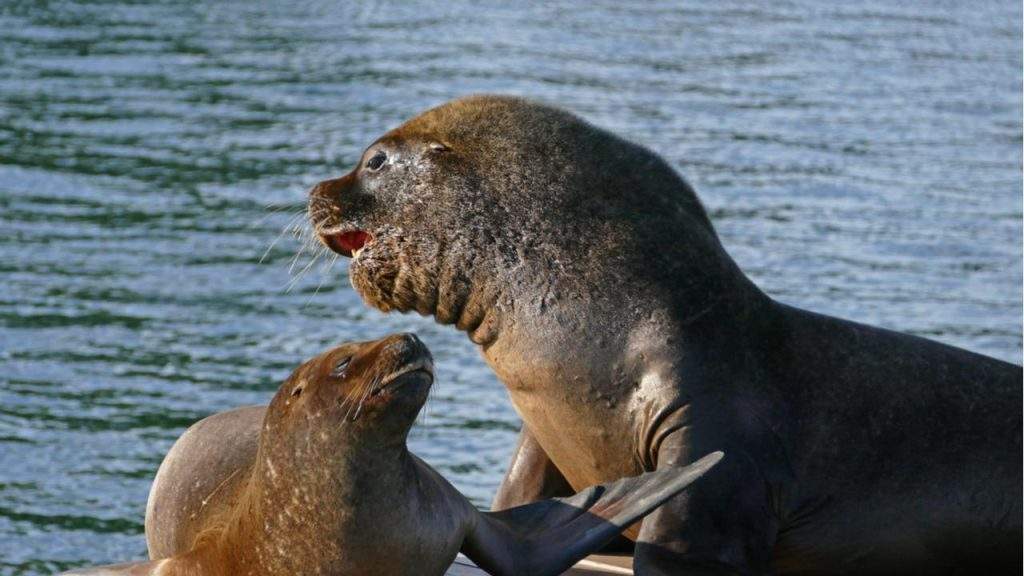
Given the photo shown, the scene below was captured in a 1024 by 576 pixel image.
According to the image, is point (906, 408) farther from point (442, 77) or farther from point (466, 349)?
point (442, 77)

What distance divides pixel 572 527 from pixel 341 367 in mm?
931

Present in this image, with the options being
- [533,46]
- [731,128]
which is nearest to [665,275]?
[731,128]

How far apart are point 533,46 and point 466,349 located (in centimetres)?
1218

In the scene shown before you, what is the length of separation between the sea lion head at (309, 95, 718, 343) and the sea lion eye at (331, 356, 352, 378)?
1.08m

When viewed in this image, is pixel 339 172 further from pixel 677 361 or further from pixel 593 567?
pixel 677 361

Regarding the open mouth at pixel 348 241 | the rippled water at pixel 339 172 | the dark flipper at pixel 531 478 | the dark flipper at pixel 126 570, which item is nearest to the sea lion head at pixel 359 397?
the dark flipper at pixel 126 570

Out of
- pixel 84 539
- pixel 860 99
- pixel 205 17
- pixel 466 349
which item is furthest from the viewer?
pixel 205 17

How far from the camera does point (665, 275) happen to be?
6.77 meters

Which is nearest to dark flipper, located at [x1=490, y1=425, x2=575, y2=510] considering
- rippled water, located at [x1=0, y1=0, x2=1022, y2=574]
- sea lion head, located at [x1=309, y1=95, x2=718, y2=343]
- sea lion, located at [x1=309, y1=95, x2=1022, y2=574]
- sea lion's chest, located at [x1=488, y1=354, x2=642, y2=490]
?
sea lion, located at [x1=309, y1=95, x2=1022, y2=574]

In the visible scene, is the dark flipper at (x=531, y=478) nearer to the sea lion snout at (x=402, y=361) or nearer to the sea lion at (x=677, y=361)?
the sea lion at (x=677, y=361)

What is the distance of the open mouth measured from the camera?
724 cm

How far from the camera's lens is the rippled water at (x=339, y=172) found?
1271 centimetres

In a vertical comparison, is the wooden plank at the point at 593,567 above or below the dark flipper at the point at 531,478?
below

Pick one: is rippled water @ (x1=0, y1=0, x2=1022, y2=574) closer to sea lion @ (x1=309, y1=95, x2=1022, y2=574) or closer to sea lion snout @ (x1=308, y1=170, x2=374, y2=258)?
sea lion snout @ (x1=308, y1=170, x2=374, y2=258)
